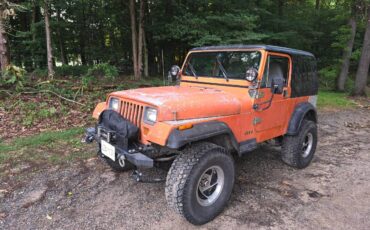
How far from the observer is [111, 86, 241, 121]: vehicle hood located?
2867 millimetres

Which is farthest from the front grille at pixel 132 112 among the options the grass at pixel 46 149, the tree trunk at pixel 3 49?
the tree trunk at pixel 3 49

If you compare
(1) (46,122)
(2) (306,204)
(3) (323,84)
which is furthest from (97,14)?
(2) (306,204)

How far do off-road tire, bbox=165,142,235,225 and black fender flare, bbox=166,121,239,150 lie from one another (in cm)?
17

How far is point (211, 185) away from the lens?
320cm

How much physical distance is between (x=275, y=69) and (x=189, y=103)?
168 cm

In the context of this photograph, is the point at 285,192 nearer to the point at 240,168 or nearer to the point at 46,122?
the point at 240,168

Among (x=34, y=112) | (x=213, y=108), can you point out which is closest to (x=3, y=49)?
(x=34, y=112)

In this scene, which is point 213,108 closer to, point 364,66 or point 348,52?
point 364,66

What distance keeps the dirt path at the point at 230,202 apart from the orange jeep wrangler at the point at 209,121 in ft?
1.03

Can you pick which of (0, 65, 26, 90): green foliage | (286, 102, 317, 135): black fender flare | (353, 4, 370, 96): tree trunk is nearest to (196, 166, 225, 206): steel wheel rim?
(286, 102, 317, 135): black fender flare

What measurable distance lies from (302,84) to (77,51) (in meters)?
16.1

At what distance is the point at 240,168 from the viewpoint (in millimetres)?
4480

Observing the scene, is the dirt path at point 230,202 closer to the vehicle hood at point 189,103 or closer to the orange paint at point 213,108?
the orange paint at point 213,108

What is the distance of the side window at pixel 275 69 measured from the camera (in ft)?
12.2
